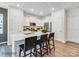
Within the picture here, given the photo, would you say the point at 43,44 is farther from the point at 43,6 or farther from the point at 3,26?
the point at 3,26

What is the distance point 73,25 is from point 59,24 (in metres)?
0.49

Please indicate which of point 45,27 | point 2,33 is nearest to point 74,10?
point 45,27

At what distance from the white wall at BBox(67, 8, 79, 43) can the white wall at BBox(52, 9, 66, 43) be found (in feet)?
0.62

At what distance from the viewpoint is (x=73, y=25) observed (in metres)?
2.88

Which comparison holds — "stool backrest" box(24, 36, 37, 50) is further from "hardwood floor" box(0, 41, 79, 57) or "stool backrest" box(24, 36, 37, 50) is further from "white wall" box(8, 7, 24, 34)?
"hardwood floor" box(0, 41, 79, 57)

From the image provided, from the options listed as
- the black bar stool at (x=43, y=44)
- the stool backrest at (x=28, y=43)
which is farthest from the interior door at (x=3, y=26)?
the black bar stool at (x=43, y=44)

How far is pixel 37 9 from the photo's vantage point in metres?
2.70

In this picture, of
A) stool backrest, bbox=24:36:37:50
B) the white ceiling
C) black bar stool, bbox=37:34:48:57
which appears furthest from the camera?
black bar stool, bbox=37:34:48:57

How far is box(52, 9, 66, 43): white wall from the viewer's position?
2.77m

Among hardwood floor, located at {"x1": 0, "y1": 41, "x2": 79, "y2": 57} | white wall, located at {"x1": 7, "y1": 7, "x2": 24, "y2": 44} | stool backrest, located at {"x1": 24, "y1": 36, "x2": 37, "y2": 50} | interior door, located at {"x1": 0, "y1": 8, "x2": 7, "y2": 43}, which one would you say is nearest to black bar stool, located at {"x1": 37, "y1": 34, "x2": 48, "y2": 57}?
hardwood floor, located at {"x1": 0, "y1": 41, "x2": 79, "y2": 57}

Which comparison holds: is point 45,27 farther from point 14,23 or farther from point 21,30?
point 14,23

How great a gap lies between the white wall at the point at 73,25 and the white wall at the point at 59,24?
0.19 meters

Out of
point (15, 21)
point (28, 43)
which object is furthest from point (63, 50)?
point (15, 21)

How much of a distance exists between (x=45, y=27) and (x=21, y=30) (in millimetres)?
777
